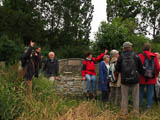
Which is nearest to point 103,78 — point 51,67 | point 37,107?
point 51,67

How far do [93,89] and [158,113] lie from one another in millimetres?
2281

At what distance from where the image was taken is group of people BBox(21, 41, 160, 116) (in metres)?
4.68

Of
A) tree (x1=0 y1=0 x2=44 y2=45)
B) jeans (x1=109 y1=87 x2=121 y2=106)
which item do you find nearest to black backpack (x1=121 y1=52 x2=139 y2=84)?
jeans (x1=109 y1=87 x2=121 y2=106)

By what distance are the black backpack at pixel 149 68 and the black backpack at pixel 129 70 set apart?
47 cm

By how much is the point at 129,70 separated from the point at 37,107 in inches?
86.1

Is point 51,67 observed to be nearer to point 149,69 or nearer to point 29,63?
point 29,63

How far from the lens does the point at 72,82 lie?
6.80 metres

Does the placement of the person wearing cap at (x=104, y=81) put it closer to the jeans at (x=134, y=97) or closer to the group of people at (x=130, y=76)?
the group of people at (x=130, y=76)

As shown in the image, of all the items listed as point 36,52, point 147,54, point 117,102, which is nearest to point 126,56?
point 147,54

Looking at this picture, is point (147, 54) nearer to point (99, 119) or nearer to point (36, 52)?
point (99, 119)

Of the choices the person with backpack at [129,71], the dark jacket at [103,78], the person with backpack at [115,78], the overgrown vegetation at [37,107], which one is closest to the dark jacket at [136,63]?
the person with backpack at [129,71]

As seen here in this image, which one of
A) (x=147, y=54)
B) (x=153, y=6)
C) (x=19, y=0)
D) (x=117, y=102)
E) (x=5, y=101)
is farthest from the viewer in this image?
(x=153, y=6)

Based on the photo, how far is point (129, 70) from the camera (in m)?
4.62

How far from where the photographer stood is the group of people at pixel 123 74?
4.68m
